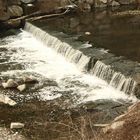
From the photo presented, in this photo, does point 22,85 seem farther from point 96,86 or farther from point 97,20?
point 97,20

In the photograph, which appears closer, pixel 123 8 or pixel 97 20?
pixel 97 20

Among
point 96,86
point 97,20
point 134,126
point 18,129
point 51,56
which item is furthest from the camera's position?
point 97,20

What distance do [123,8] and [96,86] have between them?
552 inches

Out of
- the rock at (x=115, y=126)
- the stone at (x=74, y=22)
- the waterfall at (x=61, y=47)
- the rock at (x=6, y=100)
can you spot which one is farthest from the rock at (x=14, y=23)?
the rock at (x=115, y=126)

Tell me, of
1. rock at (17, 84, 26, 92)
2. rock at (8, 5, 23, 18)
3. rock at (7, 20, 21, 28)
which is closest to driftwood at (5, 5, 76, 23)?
rock at (7, 20, 21, 28)

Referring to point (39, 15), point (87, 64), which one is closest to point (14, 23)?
point (39, 15)

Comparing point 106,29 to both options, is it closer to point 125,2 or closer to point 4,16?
point 4,16

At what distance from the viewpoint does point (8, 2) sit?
25.5m

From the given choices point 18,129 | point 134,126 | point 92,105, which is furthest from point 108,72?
point 134,126

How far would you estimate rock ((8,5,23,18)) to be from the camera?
2514 centimetres

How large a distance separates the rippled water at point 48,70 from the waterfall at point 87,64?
199 mm

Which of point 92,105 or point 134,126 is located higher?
point 134,126

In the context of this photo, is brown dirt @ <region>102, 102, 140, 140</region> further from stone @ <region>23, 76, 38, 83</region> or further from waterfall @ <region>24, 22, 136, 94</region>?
stone @ <region>23, 76, 38, 83</region>

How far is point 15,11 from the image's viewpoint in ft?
83.1
